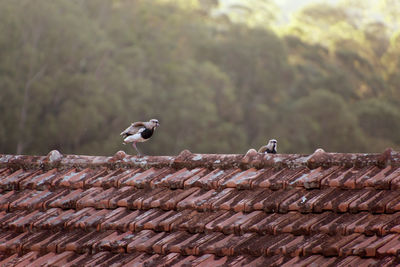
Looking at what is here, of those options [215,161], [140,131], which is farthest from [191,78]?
[215,161]

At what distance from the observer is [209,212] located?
4371 millimetres

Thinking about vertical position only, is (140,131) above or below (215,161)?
above

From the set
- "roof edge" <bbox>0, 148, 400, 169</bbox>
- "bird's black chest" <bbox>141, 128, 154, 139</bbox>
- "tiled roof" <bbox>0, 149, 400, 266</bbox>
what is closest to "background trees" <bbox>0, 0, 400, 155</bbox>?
"bird's black chest" <bbox>141, 128, 154, 139</bbox>

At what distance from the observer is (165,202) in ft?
15.0

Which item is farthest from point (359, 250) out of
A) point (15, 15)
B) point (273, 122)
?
point (273, 122)

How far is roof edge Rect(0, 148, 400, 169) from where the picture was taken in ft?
14.1

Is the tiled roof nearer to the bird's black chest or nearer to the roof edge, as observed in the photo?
the roof edge

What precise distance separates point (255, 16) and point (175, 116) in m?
14.9

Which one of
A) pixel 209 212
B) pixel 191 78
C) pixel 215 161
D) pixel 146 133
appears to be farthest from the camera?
pixel 191 78

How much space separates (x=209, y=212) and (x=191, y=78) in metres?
38.8

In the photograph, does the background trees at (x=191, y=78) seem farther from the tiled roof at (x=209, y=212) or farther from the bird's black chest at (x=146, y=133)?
the tiled roof at (x=209, y=212)

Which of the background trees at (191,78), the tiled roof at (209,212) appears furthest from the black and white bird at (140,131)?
the background trees at (191,78)

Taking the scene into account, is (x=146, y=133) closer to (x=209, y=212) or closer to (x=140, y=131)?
(x=140, y=131)

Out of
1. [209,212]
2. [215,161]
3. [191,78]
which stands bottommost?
[209,212]
